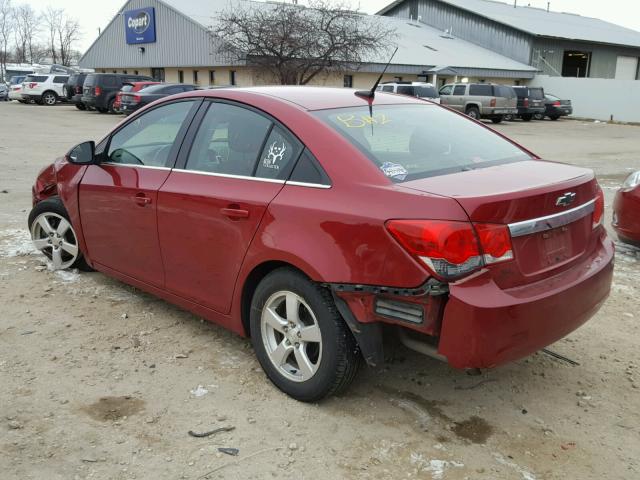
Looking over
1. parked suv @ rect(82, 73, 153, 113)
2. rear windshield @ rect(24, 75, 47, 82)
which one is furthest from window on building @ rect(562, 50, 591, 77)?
rear windshield @ rect(24, 75, 47, 82)

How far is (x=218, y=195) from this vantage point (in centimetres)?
353

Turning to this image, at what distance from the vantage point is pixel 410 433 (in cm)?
306

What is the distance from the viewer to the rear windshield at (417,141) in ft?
10.5

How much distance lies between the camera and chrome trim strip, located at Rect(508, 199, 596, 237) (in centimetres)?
280

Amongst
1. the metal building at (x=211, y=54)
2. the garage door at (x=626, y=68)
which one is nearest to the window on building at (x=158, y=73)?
the metal building at (x=211, y=54)

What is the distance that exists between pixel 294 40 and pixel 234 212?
91.5ft

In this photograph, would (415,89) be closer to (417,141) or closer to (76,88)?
(76,88)

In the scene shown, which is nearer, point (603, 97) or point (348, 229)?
point (348, 229)

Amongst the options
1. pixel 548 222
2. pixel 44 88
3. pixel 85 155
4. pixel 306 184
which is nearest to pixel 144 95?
pixel 44 88

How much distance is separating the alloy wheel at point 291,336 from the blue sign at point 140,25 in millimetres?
40230

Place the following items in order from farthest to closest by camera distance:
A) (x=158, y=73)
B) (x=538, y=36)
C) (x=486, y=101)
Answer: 1. (x=538, y=36)
2. (x=158, y=73)
3. (x=486, y=101)

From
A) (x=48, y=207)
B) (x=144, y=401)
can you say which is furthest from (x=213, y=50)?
(x=144, y=401)

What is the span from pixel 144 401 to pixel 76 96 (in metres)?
29.9

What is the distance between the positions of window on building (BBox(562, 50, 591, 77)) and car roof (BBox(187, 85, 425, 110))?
1856 inches
